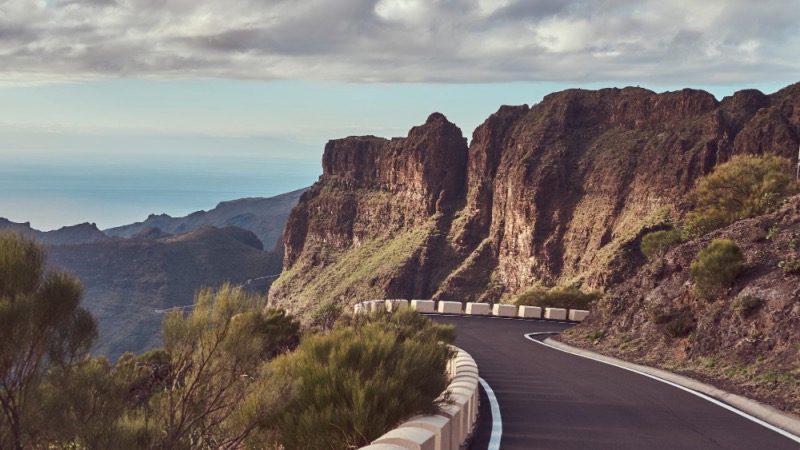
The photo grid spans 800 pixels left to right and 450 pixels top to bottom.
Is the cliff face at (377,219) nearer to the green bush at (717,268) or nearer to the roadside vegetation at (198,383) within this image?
the green bush at (717,268)

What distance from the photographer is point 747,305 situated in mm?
19953

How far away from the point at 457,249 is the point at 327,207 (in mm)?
37908

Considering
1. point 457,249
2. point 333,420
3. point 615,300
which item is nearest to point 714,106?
point 457,249

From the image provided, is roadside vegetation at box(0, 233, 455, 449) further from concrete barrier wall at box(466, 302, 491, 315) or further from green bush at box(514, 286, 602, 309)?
green bush at box(514, 286, 602, 309)

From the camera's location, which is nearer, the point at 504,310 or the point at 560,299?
the point at 504,310

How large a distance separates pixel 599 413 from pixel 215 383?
22.3 feet

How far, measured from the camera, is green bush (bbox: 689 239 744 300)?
877 inches

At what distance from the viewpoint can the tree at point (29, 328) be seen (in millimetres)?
9094

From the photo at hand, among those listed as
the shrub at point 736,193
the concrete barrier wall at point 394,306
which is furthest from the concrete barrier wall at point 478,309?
the shrub at point 736,193

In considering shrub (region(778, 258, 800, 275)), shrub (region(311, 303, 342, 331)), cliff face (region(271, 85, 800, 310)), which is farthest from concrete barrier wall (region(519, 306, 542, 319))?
cliff face (region(271, 85, 800, 310))

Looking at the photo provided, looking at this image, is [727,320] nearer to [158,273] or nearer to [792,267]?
[792,267]

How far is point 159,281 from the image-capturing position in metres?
183

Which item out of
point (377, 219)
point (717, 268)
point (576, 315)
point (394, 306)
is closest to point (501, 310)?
point (576, 315)

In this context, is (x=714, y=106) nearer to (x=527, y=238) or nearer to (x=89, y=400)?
(x=527, y=238)
